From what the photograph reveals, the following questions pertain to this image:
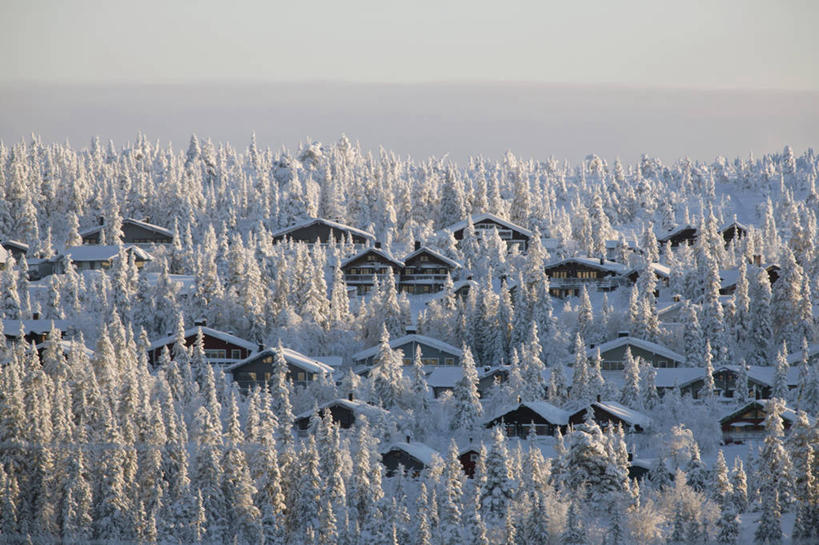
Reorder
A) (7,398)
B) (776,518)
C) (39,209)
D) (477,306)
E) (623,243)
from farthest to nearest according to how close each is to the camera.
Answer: (39,209), (623,243), (477,306), (7,398), (776,518)

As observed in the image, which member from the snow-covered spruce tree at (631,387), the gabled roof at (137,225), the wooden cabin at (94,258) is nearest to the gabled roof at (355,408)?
the snow-covered spruce tree at (631,387)

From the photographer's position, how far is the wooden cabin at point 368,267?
115 m

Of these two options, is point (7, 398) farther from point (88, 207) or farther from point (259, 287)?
point (88, 207)

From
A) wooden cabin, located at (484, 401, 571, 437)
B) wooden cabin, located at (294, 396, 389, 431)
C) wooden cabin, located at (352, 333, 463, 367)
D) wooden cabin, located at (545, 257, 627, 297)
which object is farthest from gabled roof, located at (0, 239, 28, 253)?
wooden cabin, located at (484, 401, 571, 437)

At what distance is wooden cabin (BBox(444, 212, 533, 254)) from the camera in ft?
434

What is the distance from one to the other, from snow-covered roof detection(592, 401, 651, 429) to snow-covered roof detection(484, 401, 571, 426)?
7.34 feet

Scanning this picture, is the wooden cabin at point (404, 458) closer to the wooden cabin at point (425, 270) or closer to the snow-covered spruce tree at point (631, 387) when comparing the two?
the snow-covered spruce tree at point (631, 387)

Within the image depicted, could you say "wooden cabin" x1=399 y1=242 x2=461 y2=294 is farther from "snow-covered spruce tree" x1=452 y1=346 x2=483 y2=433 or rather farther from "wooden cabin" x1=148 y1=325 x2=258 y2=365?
"snow-covered spruce tree" x1=452 y1=346 x2=483 y2=433

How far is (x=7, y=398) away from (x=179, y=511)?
14200 mm

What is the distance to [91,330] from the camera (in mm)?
98000

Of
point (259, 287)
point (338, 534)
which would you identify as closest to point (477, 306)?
point (259, 287)

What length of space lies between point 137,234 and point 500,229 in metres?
38.8

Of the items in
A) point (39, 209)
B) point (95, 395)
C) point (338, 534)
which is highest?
point (39, 209)

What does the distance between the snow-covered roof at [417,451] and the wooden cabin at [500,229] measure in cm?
5854
